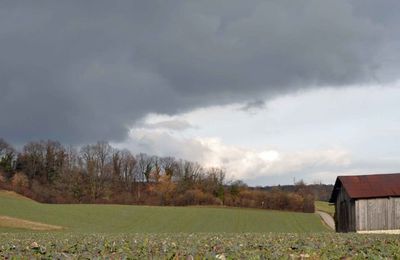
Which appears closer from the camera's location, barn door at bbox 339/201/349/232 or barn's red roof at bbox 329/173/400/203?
barn's red roof at bbox 329/173/400/203

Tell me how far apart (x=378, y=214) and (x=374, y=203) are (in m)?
1.12

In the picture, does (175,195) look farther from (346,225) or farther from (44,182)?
(346,225)

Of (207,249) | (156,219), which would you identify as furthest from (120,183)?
(207,249)

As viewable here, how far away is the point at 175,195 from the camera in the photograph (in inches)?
5300

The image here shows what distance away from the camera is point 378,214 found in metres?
52.3

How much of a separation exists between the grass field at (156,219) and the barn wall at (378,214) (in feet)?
69.8

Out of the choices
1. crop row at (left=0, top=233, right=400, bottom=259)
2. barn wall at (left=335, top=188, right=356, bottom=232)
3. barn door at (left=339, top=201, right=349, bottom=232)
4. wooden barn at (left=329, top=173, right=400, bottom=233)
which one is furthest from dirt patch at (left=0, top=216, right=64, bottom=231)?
crop row at (left=0, top=233, right=400, bottom=259)

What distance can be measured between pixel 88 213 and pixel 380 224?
53.6 m

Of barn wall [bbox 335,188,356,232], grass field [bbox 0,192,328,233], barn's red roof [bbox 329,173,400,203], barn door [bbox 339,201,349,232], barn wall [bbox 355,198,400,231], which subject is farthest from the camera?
grass field [bbox 0,192,328,233]

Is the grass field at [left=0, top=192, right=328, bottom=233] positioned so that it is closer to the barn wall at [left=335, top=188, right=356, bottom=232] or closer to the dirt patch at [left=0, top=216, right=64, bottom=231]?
the dirt patch at [left=0, top=216, right=64, bottom=231]

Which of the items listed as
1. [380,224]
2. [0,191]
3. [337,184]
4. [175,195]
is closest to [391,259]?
[380,224]

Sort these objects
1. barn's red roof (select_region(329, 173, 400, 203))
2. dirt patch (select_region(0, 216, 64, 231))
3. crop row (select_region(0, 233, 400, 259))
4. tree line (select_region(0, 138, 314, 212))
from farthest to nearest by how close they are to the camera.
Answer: tree line (select_region(0, 138, 314, 212))
dirt patch (select_region(0, 216, 64, 231))
barn's red roof (select_region(329, 173, 400, 203))
crop row (select_region(0, 233, 400, 259))

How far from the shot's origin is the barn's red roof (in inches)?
2067

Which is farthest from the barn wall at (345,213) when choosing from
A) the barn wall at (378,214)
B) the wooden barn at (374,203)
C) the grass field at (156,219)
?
the grass field at (156,219)
